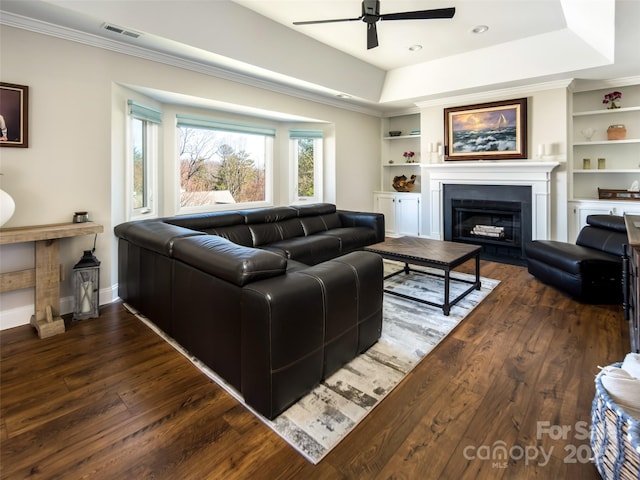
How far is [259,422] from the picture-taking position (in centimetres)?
172

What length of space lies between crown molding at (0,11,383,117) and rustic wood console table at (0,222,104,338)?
5.23ft

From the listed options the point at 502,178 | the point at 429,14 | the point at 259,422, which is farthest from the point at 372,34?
the point at 259,422

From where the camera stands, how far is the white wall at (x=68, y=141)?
2740 mm

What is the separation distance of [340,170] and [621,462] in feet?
17.0

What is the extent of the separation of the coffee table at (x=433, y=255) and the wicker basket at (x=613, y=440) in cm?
165

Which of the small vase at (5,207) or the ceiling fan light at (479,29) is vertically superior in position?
the ceiling fan light at (479,29)

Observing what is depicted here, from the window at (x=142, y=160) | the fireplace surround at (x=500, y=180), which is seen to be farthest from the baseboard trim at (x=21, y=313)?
the fireplace surround at (x=500, y=180)

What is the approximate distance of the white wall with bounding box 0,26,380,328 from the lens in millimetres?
2740

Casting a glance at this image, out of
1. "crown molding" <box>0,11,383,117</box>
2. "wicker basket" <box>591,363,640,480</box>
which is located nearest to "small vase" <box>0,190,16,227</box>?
"crown molding" <box>0,11,383,117</box>

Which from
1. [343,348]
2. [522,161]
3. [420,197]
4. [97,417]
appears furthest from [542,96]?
[97,417]

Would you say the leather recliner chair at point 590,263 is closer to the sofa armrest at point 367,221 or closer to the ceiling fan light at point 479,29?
the sofa armrest at point 367,221

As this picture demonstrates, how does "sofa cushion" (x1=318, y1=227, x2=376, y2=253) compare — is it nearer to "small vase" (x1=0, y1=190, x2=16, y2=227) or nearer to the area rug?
the area rug

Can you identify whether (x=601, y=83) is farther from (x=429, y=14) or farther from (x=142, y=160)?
(x=142, y=160)

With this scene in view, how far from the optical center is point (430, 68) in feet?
16.4
